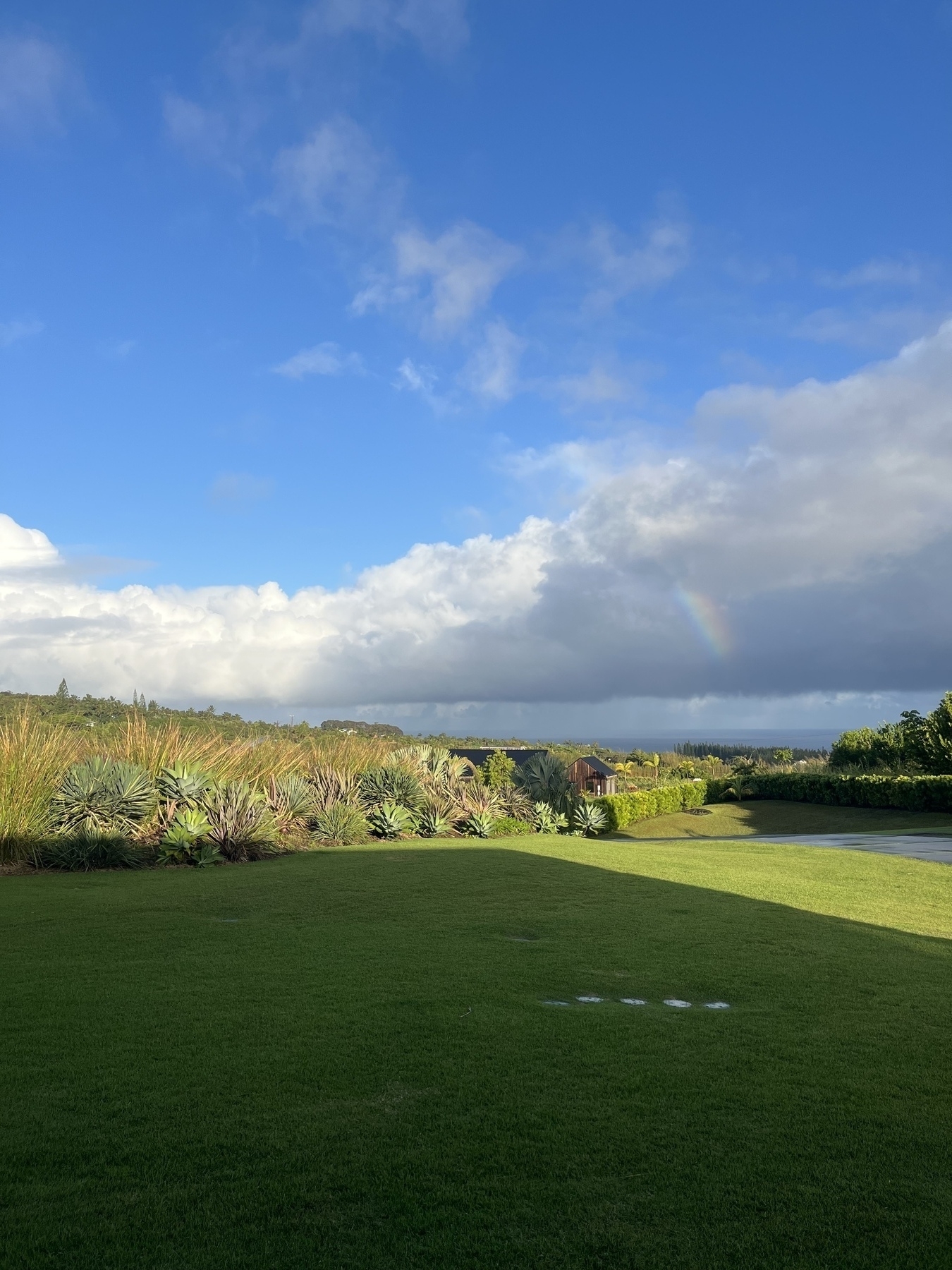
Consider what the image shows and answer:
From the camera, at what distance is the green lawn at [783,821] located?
77.2ft

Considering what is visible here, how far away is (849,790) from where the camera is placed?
89.5 feet

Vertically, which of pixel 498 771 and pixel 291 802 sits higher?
pixel 498 771

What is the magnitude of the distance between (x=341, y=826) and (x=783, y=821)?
18.0 m

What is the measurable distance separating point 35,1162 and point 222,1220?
790 mm

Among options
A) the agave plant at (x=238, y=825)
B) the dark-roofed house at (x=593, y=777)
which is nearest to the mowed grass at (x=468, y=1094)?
the agave plant at (x=238, y=825)

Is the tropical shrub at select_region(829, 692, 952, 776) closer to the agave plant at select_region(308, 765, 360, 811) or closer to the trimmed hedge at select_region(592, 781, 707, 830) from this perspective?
the trimmed hedge at select_region(592, 781, 707, 830)

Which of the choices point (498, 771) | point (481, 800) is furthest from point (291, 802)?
point (498, 771)

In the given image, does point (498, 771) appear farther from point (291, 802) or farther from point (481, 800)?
point (291, 802)

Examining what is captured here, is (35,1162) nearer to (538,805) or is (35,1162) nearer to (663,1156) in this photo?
(663,1156)

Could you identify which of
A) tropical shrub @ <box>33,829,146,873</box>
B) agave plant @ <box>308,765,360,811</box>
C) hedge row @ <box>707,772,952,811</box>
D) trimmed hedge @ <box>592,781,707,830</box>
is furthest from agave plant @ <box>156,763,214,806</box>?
hedge row @ <box>707,772,952,811</box>

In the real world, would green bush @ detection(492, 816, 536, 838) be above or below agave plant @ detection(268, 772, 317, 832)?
below

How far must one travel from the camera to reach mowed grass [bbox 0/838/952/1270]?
2463mm

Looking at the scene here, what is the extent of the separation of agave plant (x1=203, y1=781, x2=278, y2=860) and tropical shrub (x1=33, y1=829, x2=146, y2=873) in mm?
1178

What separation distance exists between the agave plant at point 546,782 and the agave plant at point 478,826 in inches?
144
